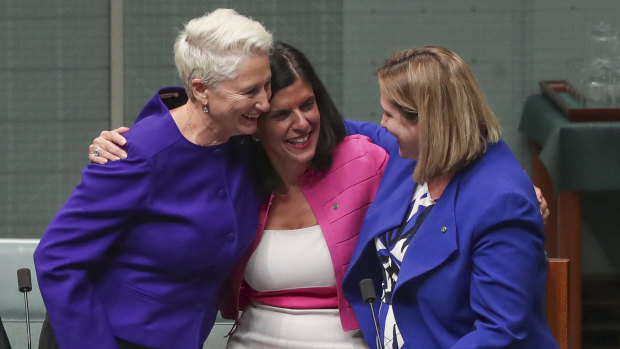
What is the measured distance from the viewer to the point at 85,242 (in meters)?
1.92

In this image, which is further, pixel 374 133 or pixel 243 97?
pixel 374 133

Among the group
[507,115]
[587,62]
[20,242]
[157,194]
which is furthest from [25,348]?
[587,62]

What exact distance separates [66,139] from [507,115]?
179 centimetres

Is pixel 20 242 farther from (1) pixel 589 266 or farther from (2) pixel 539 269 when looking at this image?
(1) pixel 589 266

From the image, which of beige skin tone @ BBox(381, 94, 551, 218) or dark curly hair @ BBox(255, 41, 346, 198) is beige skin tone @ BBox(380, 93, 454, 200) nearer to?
beige skin tone @ BBox(381, 94, 551, 218)

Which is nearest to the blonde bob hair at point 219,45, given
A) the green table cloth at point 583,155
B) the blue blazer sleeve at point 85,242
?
the blue blazer sleeve at point 85,242

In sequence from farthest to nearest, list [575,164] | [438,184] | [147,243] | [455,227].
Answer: [575,164], [147,243], [438,184], [455,227]

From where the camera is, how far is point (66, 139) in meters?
3.99

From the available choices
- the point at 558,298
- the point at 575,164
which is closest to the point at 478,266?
the point at 558,298

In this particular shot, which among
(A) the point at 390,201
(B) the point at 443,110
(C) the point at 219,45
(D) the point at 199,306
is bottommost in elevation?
(D) the point at 199,306

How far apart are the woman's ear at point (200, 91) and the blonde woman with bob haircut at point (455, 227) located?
1.15 ft

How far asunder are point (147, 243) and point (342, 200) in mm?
430

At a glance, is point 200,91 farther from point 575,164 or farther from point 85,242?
point 575,164

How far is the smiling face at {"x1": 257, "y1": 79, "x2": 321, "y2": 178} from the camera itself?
79.9 inches
